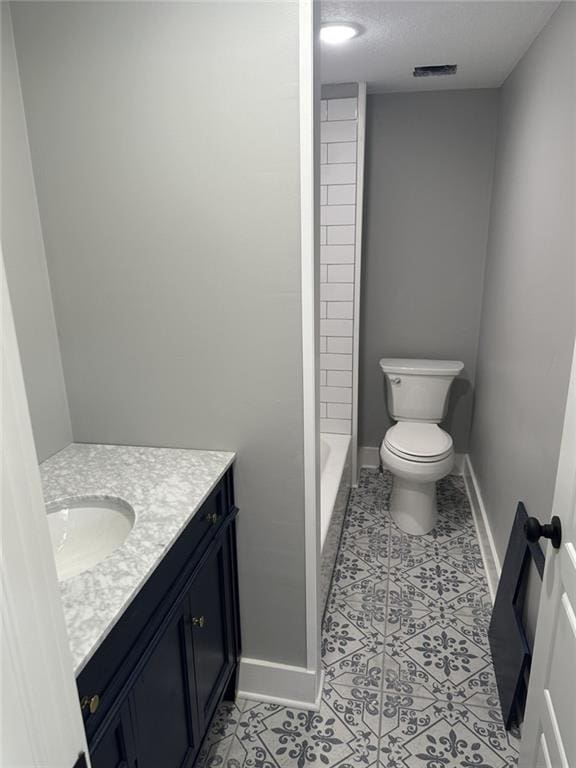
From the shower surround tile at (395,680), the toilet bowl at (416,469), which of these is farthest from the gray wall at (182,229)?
the toilet bowl at (416,469)

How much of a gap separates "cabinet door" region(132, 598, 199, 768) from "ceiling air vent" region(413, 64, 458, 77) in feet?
8.35

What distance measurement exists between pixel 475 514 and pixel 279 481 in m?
1.77

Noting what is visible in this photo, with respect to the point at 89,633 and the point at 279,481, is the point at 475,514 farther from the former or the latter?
the point at 89,633

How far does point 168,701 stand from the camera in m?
1.29

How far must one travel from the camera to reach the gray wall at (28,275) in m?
1.39

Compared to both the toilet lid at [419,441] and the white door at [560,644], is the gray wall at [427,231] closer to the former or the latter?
the toilet lid at [419,441]

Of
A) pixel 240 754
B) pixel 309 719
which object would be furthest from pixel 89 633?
pixel 309 719

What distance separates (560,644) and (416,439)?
174 cm

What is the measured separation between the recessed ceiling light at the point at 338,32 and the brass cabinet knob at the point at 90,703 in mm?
2189

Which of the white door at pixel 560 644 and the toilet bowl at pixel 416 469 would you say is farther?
the toilet bowl at pixel 416 469

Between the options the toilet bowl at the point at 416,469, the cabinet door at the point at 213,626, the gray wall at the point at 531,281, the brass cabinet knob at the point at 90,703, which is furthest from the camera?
the toilet bowl at the point at 416,469

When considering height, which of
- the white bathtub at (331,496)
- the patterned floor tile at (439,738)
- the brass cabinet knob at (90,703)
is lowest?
the patterned floor tile at (439,738)

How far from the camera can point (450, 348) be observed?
328 centimetres

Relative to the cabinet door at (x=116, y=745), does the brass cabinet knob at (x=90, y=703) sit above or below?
above
